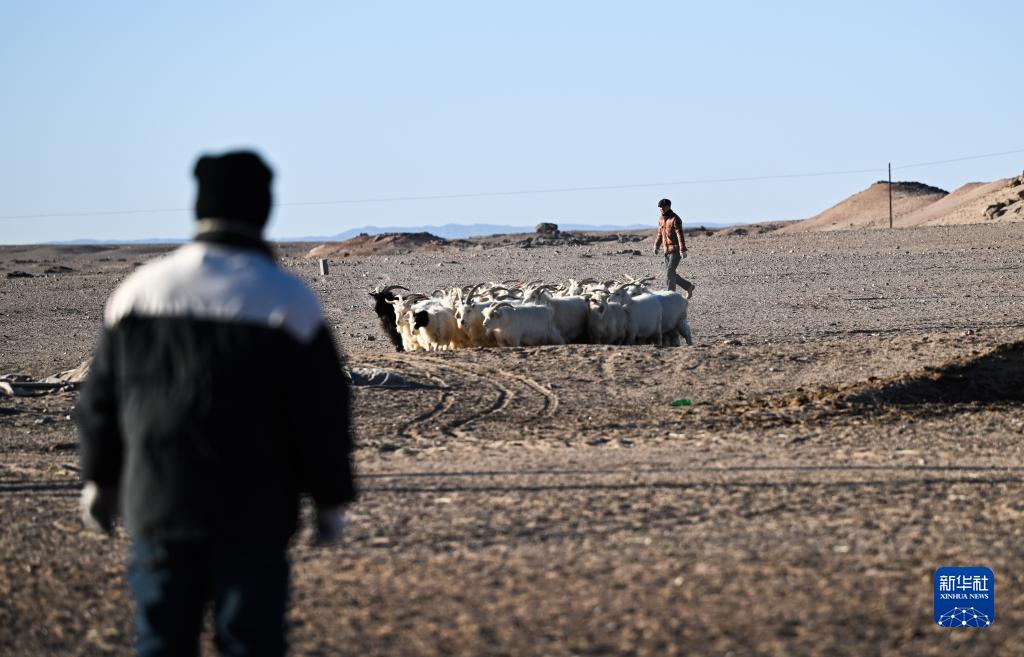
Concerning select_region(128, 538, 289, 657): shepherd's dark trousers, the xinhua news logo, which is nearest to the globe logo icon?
the xinhua news logo

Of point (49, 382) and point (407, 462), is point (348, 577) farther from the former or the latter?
point (49, 382)

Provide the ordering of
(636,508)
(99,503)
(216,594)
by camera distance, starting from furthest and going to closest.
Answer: (636,508) < (99,503) < (216,594)

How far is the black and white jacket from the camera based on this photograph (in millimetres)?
3658

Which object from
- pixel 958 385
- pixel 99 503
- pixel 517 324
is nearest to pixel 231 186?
pixel 99 503

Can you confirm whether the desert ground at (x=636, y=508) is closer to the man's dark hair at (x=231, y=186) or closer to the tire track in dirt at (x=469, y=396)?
the tire track in dirt at (x=469, y=396)

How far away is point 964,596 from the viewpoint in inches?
233

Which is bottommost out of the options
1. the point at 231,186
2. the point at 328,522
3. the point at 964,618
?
the point at 964,618

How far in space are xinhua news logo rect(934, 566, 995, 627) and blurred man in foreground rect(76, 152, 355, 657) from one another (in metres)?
3.04

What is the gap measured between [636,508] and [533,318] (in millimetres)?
9999

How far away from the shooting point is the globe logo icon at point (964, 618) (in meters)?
5.61

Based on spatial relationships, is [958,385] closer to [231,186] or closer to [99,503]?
[231,186]

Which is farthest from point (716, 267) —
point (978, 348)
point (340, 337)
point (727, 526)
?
point (727, 526)

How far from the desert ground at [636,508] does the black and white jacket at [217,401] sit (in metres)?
0.13

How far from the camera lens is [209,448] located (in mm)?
3654
